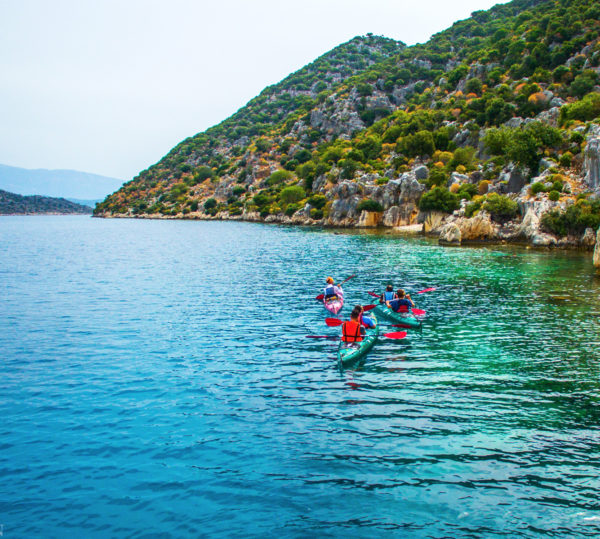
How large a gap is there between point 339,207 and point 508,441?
106846 millimetres

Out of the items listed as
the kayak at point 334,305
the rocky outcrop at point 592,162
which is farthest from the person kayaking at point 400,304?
the rocky outcrop at point 592,162

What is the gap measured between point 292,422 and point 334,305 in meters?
16.5

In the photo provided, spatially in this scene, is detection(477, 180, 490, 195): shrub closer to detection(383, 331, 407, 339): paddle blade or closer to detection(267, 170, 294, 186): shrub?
detection(383, 331, 407, 339): paddle blade

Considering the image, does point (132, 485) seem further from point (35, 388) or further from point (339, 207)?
point (339, 207)

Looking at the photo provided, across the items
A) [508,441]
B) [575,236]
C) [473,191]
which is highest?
[473,191]

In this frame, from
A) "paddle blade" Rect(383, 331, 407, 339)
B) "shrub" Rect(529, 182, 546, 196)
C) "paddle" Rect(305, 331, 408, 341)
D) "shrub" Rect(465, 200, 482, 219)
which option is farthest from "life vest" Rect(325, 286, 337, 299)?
"shrub" Rect(465, 200, 482, 219)

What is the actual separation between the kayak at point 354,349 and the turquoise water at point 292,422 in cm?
63

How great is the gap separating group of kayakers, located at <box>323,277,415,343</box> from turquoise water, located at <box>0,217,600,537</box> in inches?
59.9

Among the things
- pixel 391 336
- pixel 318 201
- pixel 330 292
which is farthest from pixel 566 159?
pixel 318 201

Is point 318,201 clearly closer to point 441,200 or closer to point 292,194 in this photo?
point 292,194

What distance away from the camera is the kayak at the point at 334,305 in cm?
3077

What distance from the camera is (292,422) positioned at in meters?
15.0

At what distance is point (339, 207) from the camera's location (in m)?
118

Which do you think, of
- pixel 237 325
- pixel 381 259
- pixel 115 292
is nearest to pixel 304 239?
pixel 381 259
